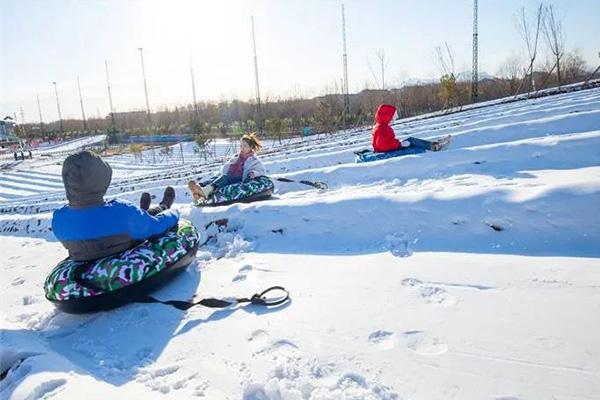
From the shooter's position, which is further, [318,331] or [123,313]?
[123,313]

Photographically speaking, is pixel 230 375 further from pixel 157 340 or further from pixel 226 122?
pixel 226 122

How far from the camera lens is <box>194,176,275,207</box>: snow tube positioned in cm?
584

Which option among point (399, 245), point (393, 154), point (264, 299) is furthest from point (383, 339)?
point (393, 154)

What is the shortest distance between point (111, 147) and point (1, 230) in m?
29.9

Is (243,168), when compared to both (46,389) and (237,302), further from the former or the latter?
(46,389)

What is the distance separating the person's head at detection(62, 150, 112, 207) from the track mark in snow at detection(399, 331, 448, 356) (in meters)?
2.28

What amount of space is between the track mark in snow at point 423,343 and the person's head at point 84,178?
89.8 inches

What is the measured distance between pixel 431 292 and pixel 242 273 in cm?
161

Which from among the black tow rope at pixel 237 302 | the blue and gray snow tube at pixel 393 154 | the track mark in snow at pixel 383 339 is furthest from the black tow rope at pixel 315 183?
the track mark in snow at pixel 383 339

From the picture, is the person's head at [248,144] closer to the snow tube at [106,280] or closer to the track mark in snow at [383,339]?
the snow tube at [106,280]

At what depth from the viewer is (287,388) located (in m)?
1.97

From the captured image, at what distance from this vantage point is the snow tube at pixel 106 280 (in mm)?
3053

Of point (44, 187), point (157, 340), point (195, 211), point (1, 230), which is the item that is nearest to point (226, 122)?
point (44, 187)

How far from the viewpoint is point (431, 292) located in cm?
276
